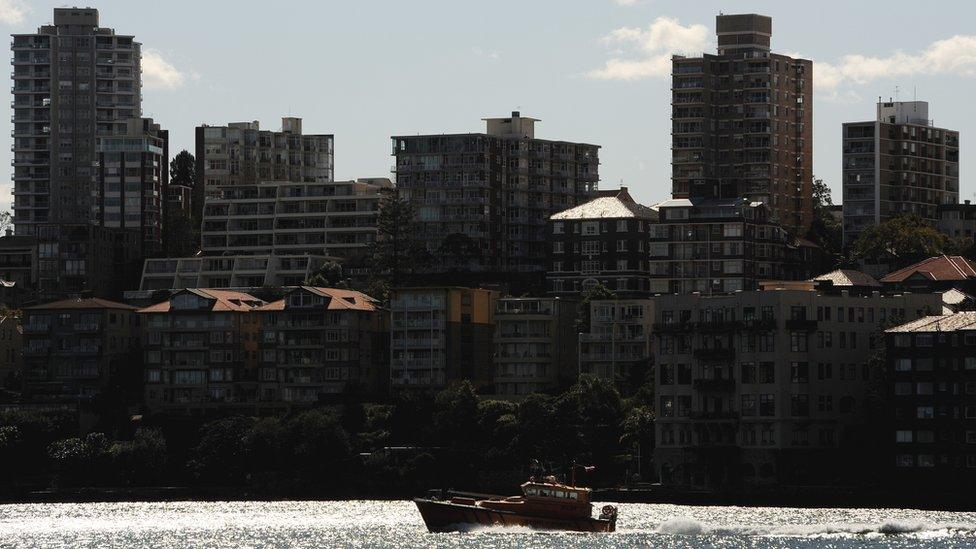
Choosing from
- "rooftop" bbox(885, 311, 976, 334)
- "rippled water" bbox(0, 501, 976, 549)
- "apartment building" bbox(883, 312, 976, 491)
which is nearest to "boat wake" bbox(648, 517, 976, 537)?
"rippled water" bbox(0, 501, 976, 549)

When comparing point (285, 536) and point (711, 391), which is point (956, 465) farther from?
point (285, 536)

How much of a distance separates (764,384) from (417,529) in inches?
1654

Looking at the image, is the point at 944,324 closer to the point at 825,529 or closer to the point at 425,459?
the point at 825,529

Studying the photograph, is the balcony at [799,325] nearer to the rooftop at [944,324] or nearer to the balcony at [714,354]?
the balcony at [714,354]

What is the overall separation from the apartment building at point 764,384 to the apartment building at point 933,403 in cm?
678

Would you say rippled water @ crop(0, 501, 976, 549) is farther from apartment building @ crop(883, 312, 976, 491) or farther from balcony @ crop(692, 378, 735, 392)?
balcony @ crop(692, 378, 735, 392)

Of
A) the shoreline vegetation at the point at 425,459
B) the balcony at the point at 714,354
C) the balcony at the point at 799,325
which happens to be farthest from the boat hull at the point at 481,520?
the balcony at the point at 799,325

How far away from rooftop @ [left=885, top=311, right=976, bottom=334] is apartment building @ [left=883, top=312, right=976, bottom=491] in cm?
8

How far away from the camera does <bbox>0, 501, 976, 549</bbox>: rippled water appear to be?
140 metres

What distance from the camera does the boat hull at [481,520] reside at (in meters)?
140

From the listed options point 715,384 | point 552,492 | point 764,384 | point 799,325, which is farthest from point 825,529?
point 715,384

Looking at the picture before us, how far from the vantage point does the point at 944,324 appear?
17388 cm

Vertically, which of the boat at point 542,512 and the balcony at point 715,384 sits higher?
the balcony at point 715,384

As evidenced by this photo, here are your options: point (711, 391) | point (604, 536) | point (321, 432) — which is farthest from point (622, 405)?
point (604, 536)
